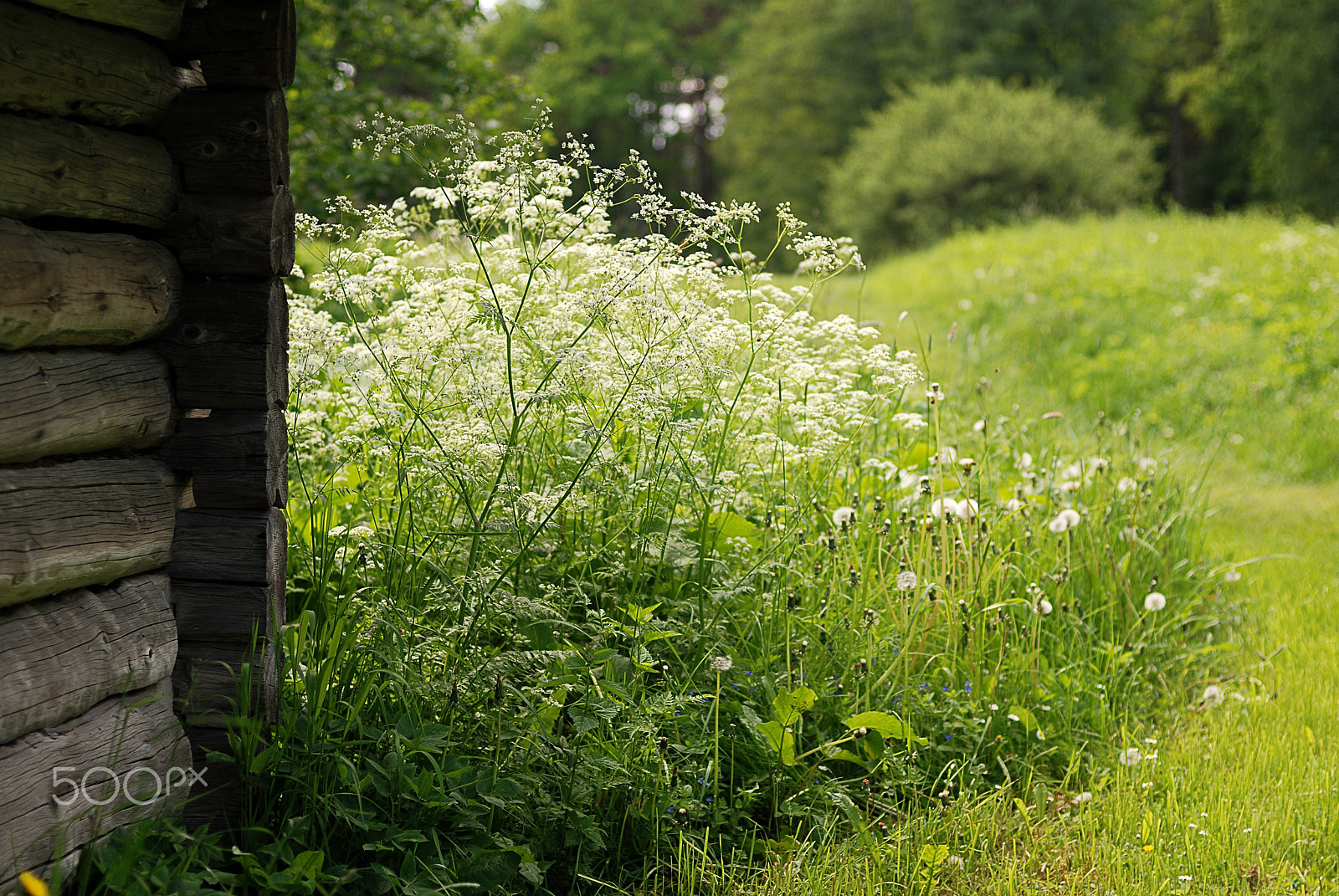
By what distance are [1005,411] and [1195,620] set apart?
2.61m

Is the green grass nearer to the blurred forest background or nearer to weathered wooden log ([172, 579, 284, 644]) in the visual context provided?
weathered wooden log ([172, 579, 284, 644])

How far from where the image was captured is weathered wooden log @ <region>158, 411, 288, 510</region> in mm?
2404

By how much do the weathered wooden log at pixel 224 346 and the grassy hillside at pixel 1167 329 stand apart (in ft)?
14.4

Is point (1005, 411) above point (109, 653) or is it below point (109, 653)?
below

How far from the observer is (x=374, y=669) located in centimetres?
255

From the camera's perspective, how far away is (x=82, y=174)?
2152 millimetres

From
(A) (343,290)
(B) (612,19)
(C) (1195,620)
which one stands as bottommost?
Result: (C) (1195,620)

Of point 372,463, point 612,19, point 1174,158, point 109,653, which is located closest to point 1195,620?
point 372,463

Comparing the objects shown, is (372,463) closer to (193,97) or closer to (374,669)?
(374,669)

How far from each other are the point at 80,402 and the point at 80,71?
28.1 inches

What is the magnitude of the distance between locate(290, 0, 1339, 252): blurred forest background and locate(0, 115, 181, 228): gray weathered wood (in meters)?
5.07

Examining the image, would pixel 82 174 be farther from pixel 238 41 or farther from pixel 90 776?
pixel 90 776

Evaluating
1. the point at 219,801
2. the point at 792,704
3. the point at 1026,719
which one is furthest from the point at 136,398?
the point at 1026,719

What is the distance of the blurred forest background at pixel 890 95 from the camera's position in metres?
8.08
